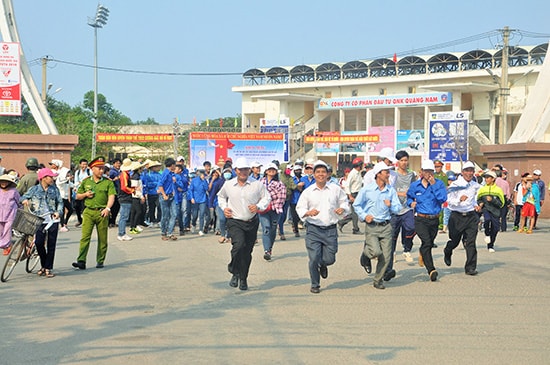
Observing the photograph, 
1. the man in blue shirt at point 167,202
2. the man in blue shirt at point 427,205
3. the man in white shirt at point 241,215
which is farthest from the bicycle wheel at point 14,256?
the man in blue shirt at point 167,202

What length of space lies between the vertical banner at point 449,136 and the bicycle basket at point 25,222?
122 feet

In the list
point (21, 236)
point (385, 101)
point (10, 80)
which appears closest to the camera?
point (21, 236)

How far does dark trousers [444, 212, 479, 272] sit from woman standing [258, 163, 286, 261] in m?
3.03

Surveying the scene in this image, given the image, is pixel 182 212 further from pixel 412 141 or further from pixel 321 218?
pixel 412 141

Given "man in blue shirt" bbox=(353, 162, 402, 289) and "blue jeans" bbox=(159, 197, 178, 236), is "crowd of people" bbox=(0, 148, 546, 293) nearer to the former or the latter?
"man in blue shirt" bbox=(353, 162, 402, 289)

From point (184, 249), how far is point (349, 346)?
850cm

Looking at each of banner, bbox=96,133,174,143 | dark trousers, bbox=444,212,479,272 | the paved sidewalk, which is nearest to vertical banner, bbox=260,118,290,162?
banner, bbox=96,133,174,143

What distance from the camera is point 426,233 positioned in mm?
11008

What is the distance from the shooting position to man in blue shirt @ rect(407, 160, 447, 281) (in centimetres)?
1100

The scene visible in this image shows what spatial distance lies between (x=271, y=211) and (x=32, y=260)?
13.4ft

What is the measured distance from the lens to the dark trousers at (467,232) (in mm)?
11383

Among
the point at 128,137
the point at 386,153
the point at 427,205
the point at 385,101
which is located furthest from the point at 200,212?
the point at 385,101

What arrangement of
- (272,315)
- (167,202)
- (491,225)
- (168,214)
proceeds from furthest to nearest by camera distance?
(168,214) < (167,202) < (491,225) < (272,315)

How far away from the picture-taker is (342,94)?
59.2 metres
